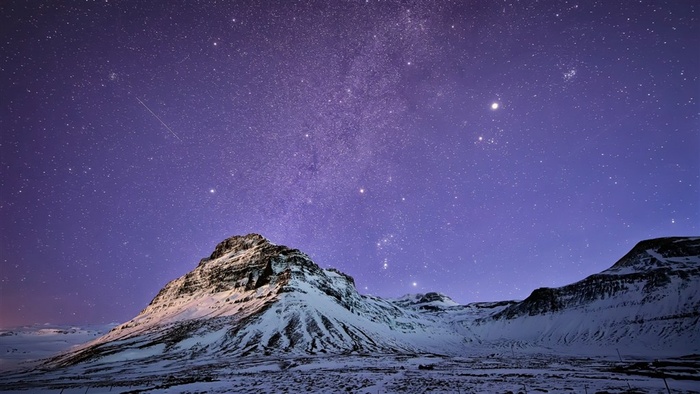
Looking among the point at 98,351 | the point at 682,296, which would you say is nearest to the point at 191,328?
the point at 98,351

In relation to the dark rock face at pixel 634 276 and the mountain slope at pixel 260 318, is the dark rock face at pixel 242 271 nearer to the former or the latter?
the mountain slope at pixel 260 318

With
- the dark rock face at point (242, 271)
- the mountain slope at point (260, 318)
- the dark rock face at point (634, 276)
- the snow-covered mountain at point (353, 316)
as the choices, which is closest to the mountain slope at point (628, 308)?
the dark rock face at point (634, 276)

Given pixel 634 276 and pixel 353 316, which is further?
pixel 634 276

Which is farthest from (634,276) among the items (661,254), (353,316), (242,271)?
(242,271)

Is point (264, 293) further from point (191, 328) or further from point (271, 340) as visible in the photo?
point (271, 340)

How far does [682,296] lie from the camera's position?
361 feet

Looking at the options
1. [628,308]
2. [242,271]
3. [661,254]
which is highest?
[242,271]

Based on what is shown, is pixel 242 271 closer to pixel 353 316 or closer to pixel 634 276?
pixel 353 316

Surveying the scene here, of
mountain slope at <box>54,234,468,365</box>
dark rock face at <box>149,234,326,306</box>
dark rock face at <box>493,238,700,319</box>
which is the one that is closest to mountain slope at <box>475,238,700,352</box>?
dark rock face at <box>493,238,700,319</box>

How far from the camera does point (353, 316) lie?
429 ft

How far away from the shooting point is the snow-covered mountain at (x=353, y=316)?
90.0m

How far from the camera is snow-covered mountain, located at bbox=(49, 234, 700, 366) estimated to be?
295 feet

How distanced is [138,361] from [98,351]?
74.5 ft

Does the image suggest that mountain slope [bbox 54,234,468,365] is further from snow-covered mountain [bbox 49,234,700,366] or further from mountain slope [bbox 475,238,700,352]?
mountain slope [bbox 475,238,700,352]
